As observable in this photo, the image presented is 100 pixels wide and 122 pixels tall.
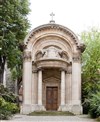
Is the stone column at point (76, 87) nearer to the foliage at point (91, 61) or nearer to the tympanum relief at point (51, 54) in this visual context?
the tympanum relief at point (51, 54)

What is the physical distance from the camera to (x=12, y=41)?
3259 centimetres

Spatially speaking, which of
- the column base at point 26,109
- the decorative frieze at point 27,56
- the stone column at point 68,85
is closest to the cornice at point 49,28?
the decorative frieze at point 27,56

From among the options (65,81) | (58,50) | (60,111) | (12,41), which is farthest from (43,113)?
(12,41)

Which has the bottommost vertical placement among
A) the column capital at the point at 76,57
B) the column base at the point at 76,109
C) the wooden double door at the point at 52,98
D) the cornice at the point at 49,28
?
the column base at the point at 76,109

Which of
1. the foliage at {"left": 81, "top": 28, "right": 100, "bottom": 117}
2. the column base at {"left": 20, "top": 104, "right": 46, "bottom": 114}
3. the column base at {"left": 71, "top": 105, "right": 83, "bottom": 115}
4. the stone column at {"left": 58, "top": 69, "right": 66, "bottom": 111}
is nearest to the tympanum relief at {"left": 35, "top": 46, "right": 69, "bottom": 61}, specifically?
the stone column at {"left": 58, "top": 69, "right": 66, "bottom": 111}

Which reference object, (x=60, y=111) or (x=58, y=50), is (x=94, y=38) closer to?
(x=58, y=50)

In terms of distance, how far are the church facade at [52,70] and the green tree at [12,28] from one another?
195 centimetres

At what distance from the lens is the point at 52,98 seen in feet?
102

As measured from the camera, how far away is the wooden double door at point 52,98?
101 ft

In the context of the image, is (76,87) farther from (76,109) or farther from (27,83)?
(27,83)

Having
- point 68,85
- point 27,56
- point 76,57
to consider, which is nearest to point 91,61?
point 76,57

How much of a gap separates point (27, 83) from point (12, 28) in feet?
21.6

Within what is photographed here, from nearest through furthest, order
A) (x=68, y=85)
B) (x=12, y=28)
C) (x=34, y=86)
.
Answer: (x=34, y=86) < (x=68, y=85) < (x=12, y=28)

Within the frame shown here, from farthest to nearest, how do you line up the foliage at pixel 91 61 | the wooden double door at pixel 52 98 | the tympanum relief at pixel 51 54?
1. the foliage at pixel 91 61
2. the wooden double door at pixel 52 98
3. the tympanum relief at pixel 51 54
